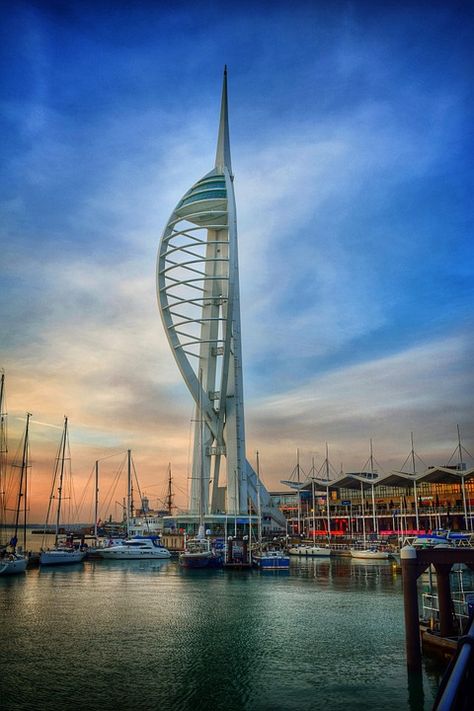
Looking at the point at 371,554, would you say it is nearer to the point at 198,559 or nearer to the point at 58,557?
the point at 198,559

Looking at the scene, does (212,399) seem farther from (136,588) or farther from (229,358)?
(136,588)

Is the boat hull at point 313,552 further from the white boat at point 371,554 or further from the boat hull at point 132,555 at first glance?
the boat hull at point 132,555

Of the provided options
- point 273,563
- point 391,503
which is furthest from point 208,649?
point 391,503

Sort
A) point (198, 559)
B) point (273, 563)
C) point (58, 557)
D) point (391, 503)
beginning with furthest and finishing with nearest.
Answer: point (391, 503) → point (58, 557) → point (198, 559) → point (273, 563)

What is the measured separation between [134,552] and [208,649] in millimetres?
49865

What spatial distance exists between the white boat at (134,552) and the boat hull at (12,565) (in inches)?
782

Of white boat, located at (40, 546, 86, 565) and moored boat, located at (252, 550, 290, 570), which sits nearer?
moored boat, located at (252, 550, 290, 570)

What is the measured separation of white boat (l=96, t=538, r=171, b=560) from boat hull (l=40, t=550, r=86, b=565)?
601cm

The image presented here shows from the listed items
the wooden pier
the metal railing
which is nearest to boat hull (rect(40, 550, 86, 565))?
the wooden pier

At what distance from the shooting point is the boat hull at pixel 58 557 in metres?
58.6

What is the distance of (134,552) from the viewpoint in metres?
68.2

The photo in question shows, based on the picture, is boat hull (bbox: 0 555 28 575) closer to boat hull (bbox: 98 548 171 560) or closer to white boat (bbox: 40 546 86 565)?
white boat (bbox: 40 546 86 565)

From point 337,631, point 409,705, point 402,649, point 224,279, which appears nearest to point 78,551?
point 224,279

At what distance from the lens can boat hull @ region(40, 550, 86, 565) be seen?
58594 millimetres
